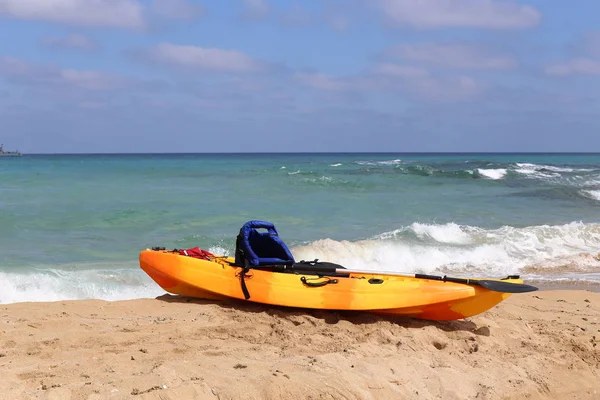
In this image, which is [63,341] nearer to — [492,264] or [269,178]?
[492,264]

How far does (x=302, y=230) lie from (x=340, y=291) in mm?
8777

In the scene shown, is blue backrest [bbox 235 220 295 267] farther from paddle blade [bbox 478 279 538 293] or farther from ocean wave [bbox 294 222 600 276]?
ocean wave [bbox 294 222 600 276]

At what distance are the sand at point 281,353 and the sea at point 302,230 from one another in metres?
2.58

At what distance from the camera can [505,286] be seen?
6.44 metres

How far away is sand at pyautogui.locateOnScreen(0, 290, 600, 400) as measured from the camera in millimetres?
4746

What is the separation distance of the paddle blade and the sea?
2.78 metres

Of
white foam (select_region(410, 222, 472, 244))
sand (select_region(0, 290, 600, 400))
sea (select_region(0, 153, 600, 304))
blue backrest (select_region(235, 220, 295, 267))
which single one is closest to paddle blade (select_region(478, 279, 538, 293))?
sand (select_region(0, 290, 600, 400))

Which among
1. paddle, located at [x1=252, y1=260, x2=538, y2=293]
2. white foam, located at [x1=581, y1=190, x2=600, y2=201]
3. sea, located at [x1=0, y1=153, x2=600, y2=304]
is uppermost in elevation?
paddle, located at [x1=252, y1=260, x2=538, y2=293]

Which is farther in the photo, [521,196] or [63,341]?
[521,196]

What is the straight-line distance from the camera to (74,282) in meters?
9.98

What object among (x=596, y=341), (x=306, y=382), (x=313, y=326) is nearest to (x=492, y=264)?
(x=596, y=341)

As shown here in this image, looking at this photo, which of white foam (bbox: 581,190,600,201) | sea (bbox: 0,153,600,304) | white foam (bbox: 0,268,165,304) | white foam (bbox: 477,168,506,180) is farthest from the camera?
white foam (bbox: 477,168,506,180)

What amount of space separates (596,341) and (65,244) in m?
10.4

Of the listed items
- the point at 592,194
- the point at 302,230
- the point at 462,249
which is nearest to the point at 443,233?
the point at 462,249
